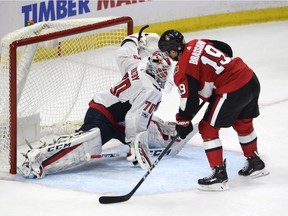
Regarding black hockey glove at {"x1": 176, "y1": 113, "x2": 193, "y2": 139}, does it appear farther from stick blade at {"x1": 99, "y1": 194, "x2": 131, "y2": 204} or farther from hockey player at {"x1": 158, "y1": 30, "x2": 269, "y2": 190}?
stick blade at {"x1": 99, "y1": 194, "x2": 131, "y2": 204}

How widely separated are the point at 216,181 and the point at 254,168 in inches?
11.6

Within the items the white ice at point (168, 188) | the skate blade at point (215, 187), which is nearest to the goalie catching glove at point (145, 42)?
the white ice at point (168, 188)

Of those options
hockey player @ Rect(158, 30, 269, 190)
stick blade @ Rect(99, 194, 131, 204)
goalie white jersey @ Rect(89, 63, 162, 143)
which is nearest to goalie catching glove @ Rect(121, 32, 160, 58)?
goalie white jersey @ Rect(89, 63, 162, 143)

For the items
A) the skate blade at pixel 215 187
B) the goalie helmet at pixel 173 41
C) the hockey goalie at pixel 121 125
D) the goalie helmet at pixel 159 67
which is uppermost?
the goalie helmet at pixel 173 41

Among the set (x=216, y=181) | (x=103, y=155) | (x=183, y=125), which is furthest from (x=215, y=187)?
(x=103, y=155)

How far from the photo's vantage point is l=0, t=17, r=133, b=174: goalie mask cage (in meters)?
4.87

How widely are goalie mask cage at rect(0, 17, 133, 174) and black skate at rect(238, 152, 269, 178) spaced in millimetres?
1171

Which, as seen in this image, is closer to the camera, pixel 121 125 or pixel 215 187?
pixel 215 187

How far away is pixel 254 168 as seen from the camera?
469cm

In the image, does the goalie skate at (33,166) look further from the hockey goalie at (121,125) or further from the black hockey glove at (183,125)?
the black hockey glove at (183,125)

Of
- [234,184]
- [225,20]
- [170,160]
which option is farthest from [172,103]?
[225,20]

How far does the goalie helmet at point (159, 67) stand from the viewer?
4.83 metres

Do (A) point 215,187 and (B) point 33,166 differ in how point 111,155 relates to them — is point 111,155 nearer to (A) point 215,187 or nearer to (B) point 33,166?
(B) point 33,166

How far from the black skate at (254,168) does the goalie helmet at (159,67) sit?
61 cm
